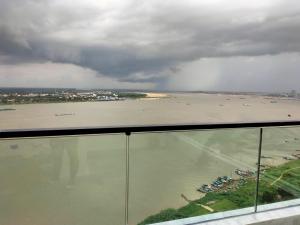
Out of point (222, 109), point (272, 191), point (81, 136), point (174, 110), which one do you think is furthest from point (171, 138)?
point (222, 109)

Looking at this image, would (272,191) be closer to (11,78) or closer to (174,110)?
(11,78)

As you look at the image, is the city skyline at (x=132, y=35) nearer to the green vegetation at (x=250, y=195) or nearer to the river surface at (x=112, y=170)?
the green vegetation at (x=250, y=195)

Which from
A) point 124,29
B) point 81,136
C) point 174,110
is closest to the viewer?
point 81,136

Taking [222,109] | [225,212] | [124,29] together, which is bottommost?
[222,109]

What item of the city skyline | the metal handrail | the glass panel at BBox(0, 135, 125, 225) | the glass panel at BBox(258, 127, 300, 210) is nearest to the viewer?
the metal handrail

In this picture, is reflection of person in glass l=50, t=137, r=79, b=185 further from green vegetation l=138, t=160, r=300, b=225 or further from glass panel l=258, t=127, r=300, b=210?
glass panel l=258, t=127, r=300, b=210

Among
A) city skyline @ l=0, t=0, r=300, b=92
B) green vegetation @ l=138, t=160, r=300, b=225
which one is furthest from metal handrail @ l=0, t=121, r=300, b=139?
city skyline @ l=0, t=0, r=300, b=92

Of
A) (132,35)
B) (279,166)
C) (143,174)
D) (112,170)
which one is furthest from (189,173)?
(132,35)
